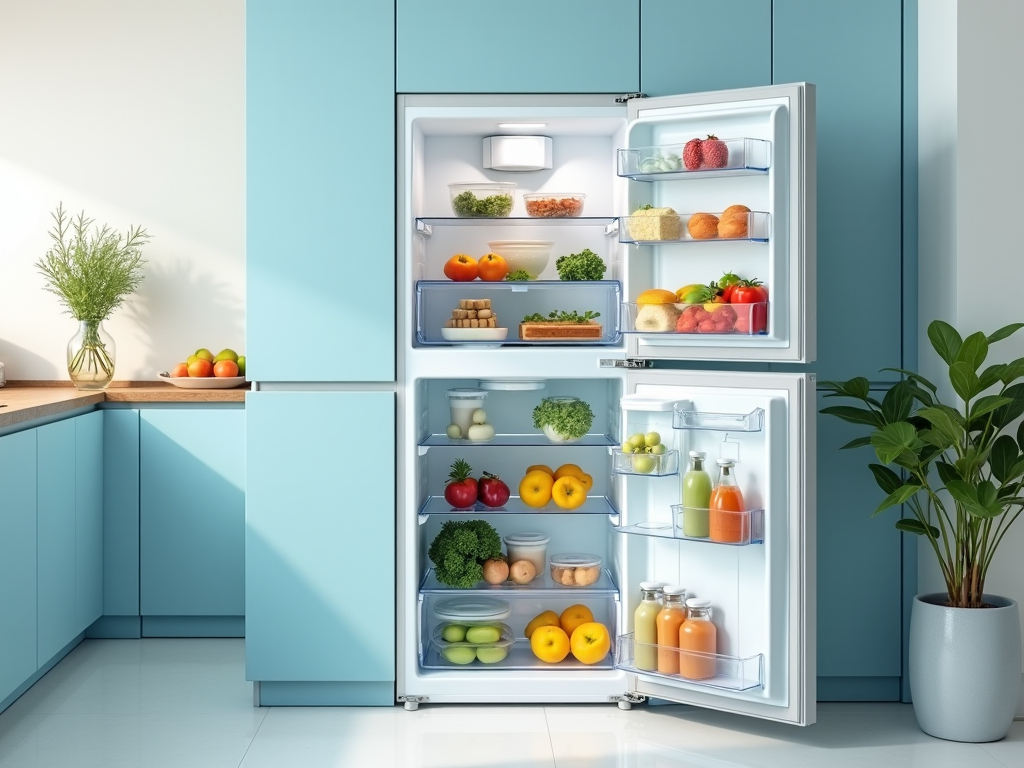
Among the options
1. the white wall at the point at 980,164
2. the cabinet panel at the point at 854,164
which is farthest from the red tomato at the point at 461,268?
the white wall at the point at 980,164

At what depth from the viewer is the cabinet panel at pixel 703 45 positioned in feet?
11.0

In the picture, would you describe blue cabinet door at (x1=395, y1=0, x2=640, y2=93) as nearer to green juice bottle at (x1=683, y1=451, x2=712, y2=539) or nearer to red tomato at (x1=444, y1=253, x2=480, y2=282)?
red tomato at (x1=444, y1=253, x2=480, y2=282)

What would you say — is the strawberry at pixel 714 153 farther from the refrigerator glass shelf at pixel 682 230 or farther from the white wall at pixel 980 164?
the white wall at pixel 980 164

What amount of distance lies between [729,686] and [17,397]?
2794mm

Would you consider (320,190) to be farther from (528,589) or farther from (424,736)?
(424,736)

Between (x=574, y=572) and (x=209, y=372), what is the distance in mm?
1725

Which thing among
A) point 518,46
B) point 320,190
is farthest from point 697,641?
point 518,46

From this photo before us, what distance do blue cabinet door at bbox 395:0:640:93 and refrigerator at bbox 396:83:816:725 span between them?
0.20 feet

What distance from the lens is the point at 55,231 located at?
4.49 meters

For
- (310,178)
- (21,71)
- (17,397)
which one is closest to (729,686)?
(310,178)

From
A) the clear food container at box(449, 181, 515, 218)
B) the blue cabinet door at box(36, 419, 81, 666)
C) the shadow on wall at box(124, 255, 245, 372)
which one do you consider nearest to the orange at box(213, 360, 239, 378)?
the shadow on wall at box(124, 255, 245, 372)

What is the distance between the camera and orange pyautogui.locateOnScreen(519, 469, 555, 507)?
11.6 ft

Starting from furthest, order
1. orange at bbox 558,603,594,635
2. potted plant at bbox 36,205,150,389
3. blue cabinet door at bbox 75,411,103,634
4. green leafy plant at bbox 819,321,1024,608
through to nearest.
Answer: potted plant at bbox 36,205,150,389 < blue cabinet door at bbox 75,411,103,634 < orange at bbox 558,603,594,635 < green leafy plant at bbox 819,321,1024,608

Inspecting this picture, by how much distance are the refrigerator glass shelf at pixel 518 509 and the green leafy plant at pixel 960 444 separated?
2.82 ft
